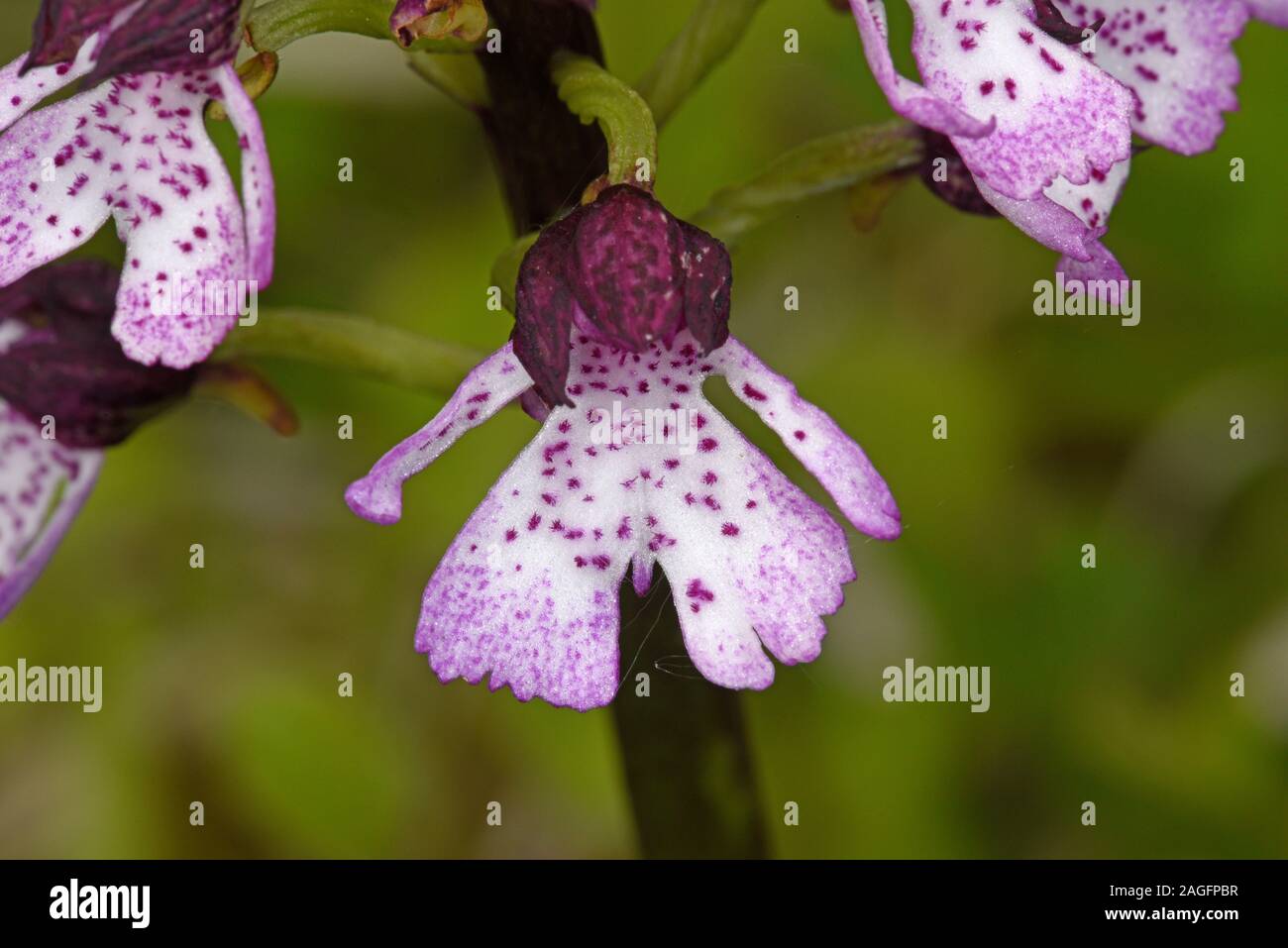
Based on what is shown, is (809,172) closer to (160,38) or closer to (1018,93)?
(1018,93)

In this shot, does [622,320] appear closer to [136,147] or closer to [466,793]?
[136,147]

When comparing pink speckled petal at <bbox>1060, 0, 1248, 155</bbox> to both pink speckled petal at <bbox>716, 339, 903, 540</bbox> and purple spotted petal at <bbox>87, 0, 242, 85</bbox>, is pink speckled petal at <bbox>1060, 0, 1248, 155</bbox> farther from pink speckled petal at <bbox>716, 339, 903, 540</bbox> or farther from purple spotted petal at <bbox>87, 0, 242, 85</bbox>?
purple spotted petal at <bbox>87, 0, 242, 85</bbox>

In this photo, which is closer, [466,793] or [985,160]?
[985,160]

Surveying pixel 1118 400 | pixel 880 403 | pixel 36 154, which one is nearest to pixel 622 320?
pixel 36 154

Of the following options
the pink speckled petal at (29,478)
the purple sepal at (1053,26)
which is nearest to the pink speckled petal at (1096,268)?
the purple sepal at (1053,26)
